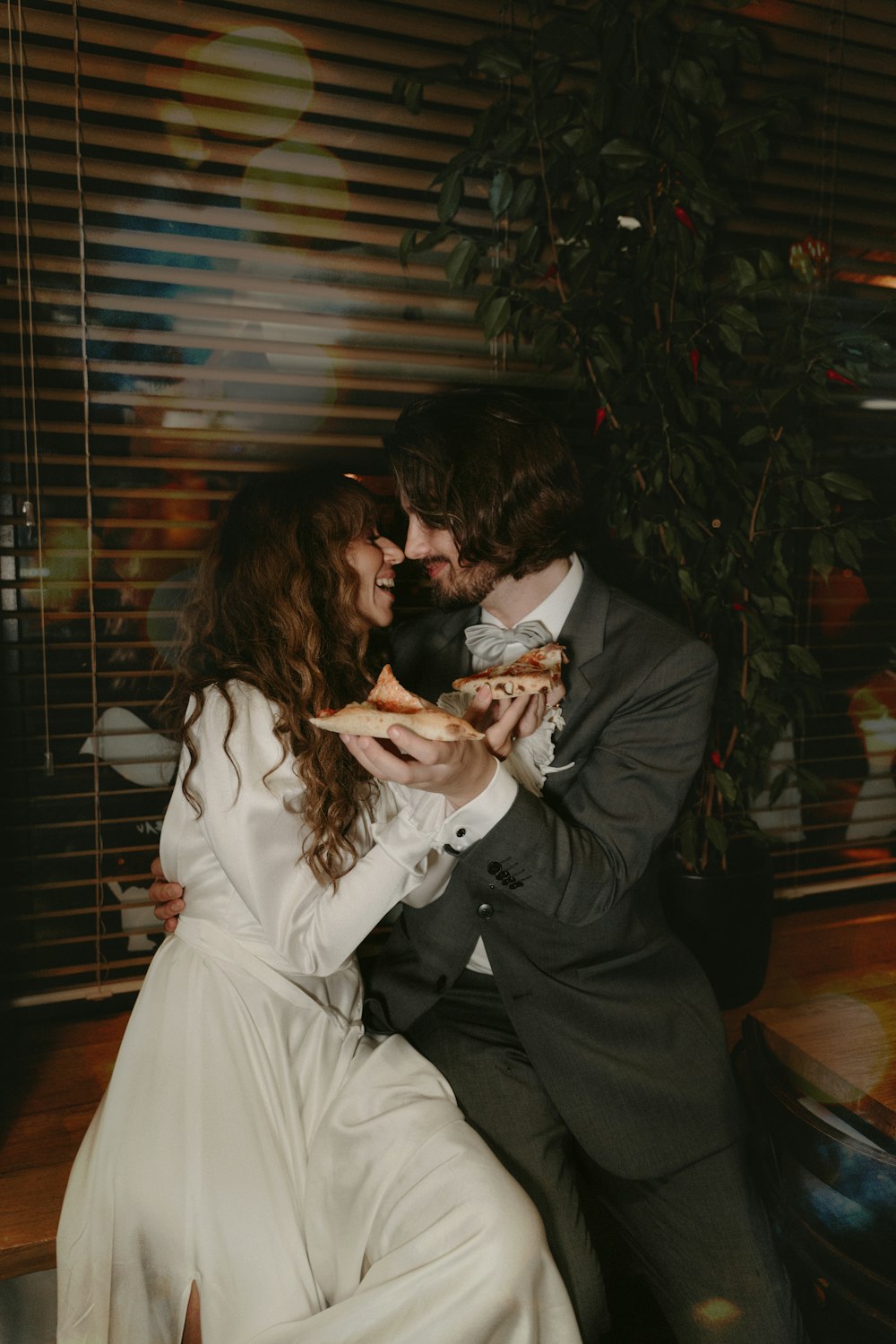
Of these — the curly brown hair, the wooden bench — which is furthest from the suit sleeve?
the wooden bench

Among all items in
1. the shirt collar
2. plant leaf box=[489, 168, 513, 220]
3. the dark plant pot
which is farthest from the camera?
the dark plant pot

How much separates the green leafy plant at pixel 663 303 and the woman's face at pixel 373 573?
22.5 inches

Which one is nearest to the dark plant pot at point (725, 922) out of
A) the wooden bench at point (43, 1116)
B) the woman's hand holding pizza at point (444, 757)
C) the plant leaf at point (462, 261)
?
the woman's hand holding pizza at point (444, 757)

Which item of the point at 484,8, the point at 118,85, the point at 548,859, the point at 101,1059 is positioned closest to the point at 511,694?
the point at 548,859

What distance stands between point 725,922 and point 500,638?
39.6 inches

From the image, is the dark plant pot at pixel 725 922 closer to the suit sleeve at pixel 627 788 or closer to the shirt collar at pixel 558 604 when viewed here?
the suit sleeve at pixel 627 788

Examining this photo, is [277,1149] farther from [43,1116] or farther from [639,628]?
[639,628]

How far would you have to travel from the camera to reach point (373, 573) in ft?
5.88

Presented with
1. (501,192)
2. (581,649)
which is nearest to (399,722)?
(581,649)

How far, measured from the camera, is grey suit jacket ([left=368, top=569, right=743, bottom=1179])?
1.59 metres

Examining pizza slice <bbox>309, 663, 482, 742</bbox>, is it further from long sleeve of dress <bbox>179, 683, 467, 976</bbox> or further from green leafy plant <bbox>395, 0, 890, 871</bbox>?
A: green leafy plant <bbox>395, 0, 890, 871</bbox>

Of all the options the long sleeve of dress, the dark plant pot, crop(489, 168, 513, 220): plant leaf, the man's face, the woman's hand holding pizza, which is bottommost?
the dark plant pot

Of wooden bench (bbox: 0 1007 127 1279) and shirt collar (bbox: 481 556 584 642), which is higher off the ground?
shirt collar (bbox: 481 556 584 642)

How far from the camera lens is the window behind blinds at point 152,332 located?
1.93 m
